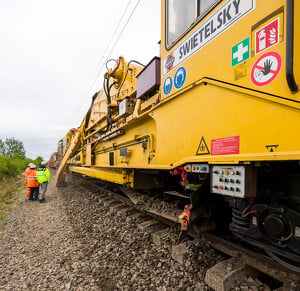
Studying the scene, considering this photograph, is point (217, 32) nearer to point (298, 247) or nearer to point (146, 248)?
point (298, 247)

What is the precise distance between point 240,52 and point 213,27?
1.48 feet

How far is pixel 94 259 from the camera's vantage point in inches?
113

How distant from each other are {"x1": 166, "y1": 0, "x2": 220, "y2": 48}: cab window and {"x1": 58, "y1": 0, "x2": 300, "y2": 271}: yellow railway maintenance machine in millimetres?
11

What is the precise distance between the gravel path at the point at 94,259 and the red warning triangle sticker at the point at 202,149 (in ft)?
4.25

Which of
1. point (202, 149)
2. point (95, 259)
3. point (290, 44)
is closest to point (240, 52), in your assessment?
point (290, 44)

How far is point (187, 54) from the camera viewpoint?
2.19 meters

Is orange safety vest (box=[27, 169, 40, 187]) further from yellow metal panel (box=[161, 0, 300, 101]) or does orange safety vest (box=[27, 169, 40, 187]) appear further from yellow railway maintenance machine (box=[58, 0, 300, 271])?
yellow metal panel (box=[161, 0, 300, 101])

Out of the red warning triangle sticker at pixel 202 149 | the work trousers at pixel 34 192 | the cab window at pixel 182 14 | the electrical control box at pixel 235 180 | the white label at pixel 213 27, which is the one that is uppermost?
the cab window at pixel 182 14

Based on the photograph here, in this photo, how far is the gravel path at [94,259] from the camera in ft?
7.39

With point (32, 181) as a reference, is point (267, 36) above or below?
above

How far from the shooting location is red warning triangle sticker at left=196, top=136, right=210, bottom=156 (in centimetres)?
185

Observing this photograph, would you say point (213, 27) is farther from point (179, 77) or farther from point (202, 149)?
point (202, 149)

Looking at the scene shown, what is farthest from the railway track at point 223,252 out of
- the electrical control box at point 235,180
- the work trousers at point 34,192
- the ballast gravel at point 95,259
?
the work trousers at point 34,192

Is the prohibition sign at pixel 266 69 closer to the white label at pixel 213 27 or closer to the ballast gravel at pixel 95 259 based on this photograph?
the white label at pixel 213 27
